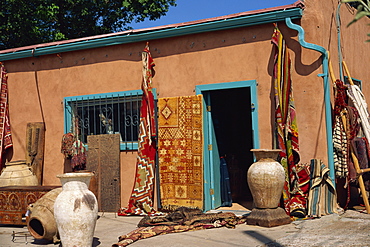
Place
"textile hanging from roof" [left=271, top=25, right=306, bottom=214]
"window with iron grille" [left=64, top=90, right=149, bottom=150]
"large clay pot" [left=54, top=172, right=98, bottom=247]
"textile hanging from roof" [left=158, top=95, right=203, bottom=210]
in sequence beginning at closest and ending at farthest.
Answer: "large clay pot" [left=54, top=172, right=98, bottom=247] → "textile hanging from roof" [left=271, top=25, right=306, bottom=214] → "textile hanging from roof" [left=158, top=95, right=203, bottom=210] → "window with iron grille" [left=64, top=90, right=149, bottom=150]

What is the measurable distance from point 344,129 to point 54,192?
4.57 m

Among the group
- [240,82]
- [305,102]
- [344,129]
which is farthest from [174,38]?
[344,129]

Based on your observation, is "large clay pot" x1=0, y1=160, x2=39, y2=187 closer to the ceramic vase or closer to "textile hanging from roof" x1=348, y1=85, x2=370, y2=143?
the ceramic vase

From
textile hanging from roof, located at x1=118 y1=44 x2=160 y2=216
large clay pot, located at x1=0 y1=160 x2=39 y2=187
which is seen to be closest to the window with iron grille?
textile hanging from roof, located at x1=118 y1=44 x2=160 y2=216

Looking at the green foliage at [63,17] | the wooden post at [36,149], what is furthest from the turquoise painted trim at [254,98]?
the green foliage at [63,17]

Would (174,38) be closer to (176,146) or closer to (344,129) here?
(176,146)

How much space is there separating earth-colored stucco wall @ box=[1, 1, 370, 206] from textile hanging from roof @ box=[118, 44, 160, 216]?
276 millimetres

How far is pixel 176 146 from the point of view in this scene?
854 centimetres

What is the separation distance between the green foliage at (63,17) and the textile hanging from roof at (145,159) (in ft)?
31.1

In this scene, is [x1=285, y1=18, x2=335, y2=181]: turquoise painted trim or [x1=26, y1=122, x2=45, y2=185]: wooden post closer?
[x1=285, y1=18, x2=335, y2=181]: turquoise painted trim

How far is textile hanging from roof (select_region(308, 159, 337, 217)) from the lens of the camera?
24.0 ft

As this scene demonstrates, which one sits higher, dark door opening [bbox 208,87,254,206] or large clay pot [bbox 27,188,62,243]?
dark door opening [bbox 208,87,254,206]

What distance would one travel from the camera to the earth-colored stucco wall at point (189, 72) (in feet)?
25.2

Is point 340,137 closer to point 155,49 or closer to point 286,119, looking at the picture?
point 286,119
